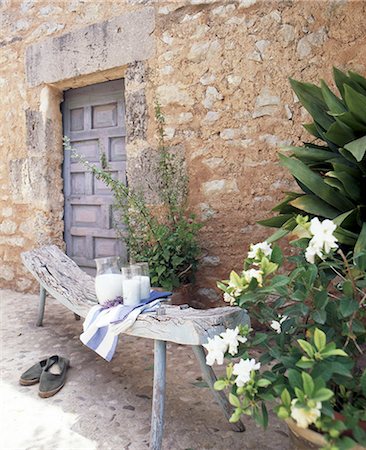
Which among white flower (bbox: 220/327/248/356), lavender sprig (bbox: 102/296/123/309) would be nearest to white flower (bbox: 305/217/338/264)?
white flower (bbox: 220/327/248/356)

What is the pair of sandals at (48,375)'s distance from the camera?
5.77ft

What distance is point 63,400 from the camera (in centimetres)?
171

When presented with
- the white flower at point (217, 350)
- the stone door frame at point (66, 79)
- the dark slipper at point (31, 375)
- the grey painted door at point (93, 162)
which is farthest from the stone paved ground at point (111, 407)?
the stone door frame at point (66, 79)

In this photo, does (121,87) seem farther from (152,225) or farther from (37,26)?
(152,225)

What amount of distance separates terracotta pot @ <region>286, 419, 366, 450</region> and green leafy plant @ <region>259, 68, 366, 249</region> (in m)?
0.72

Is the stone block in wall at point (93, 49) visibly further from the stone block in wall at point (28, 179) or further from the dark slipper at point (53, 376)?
the dark slipper at point (53, 376)

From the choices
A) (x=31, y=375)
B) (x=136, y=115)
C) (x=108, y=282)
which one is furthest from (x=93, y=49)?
(x=31, y=375)

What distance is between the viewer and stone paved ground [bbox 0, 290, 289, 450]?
55.4 inches

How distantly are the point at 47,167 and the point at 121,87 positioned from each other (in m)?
0.97

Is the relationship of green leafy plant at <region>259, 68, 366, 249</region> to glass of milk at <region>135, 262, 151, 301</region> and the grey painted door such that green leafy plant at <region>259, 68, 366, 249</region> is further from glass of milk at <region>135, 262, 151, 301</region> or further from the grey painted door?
the grey painted door

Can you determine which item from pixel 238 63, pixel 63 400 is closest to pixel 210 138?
pixel 238 63

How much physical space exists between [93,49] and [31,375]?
242 centimetres

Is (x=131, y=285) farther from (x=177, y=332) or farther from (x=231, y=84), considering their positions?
(x=231, y=84)

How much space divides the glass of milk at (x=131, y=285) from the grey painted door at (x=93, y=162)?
4.98 ft
